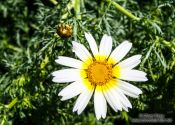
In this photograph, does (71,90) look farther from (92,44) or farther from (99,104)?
(92,44)

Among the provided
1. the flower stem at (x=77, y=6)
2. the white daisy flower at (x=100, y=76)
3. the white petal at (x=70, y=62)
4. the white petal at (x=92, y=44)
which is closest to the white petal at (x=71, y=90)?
the white daisy flower at (x=100, y=76)

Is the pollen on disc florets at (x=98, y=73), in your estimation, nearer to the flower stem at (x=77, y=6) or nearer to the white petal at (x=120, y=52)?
Result: the white petal at (x=120, y=52)

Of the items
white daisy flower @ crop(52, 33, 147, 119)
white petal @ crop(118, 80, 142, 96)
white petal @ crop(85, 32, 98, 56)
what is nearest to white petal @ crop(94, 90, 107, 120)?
white daisy flower @ crop(52, 33, 147, 119)

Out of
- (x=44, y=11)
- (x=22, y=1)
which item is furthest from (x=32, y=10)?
(x=44, y=11)

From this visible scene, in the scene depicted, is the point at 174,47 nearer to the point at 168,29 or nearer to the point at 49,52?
the point at 168,29

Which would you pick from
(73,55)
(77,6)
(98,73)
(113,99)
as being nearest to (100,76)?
(98,73)
